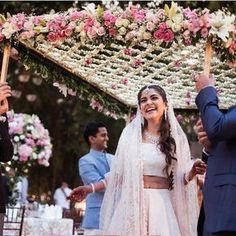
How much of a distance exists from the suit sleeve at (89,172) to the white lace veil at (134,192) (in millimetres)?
1076

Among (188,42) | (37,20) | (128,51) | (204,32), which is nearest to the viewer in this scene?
(204,32)

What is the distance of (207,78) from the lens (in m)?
4.63

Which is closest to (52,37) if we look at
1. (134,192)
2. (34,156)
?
(134,192)

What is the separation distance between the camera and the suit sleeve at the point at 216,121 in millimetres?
4152

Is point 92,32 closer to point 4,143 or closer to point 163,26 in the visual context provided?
point 163,26

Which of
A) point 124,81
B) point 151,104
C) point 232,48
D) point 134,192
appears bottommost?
point 134,192

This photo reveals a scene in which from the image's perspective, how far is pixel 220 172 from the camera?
4.26m

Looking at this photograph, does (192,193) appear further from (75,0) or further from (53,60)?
(75,0)

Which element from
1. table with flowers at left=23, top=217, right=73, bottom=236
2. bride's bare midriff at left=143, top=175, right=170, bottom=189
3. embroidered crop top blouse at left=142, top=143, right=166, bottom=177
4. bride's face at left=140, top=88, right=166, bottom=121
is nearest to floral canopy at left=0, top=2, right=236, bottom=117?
bride's face at left=140, top=88, right=166, bottom=121

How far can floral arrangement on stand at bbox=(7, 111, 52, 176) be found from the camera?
1108 centimetres

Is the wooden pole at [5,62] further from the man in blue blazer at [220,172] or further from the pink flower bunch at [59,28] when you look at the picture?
the man in blue blazer at [220,172]

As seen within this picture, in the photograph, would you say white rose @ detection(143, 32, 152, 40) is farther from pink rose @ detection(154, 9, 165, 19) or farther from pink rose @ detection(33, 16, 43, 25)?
pink rose @ detection(33, 16, 43, 25)

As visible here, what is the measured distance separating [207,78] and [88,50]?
75.4 inches

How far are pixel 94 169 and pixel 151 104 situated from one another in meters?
1.67
